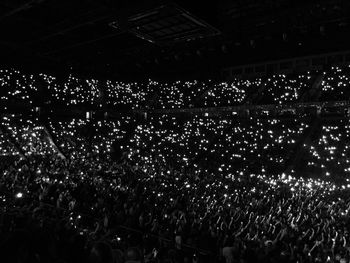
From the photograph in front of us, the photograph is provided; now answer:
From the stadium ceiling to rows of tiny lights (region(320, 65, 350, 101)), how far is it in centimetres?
174

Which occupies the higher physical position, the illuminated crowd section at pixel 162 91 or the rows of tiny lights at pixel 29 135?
the illuminated crowd section at pixel 162 91

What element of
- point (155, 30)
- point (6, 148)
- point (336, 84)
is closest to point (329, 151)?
point (336, 84)

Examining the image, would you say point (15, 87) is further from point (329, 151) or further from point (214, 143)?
point (329, 151)

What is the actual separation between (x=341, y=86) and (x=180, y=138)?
1085cm

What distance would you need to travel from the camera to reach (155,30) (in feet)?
24.5

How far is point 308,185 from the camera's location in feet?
58.1

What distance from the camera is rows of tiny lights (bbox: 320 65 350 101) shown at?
23.0 m

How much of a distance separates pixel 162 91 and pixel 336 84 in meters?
14.1

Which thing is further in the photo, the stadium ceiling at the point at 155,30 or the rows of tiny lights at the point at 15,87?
Result: the rows of tiny lights at the point at 15,87

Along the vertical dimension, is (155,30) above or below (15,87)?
below

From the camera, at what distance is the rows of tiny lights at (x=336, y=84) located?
2298 cm

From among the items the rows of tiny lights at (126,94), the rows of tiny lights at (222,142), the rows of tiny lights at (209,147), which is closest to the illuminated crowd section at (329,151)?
the rows of tiny lights at (209,147)

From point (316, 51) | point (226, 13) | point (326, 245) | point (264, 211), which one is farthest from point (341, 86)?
point (326, 245)

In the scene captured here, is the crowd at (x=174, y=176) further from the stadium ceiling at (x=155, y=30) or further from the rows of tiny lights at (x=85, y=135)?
the stadium ceiling at (x=155, y=30)
